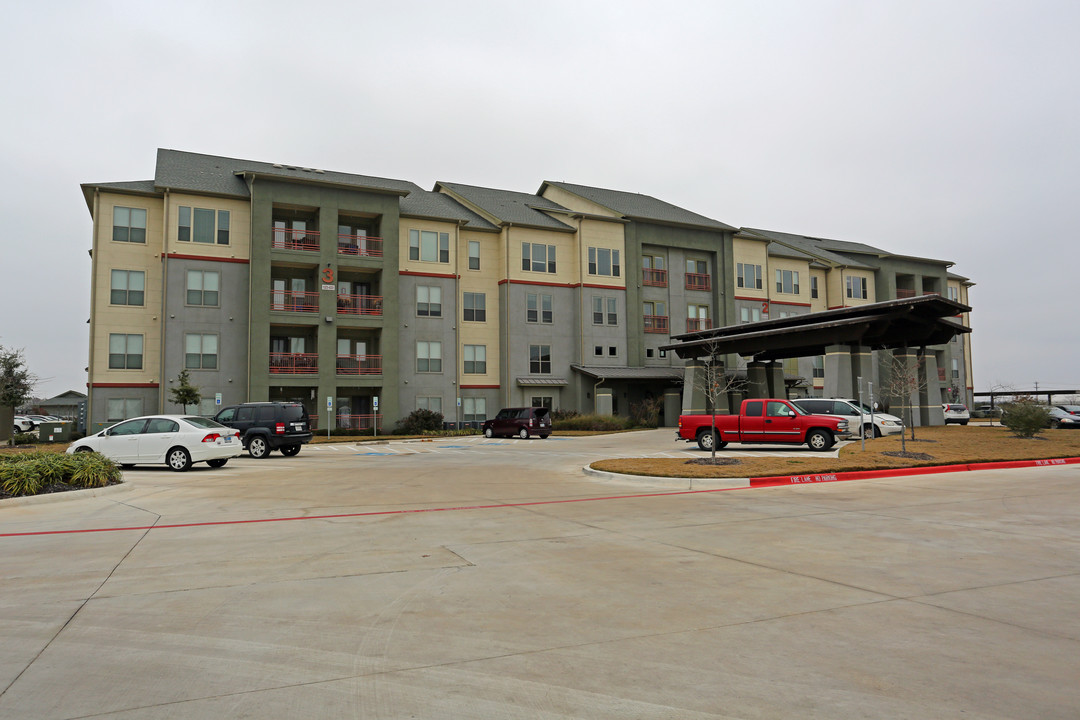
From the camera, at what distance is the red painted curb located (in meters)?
16.0

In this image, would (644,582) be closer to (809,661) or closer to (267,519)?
(809,661)

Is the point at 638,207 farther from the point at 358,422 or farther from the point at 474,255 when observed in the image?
the point at 358,422

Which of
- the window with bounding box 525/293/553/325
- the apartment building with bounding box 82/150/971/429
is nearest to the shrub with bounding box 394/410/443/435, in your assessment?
the apartment building with bounding box 82/150/971/429

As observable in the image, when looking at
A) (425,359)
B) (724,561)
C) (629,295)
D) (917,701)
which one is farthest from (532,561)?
(629,295)

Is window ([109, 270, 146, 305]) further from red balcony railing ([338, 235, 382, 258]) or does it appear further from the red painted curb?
the red painted curb

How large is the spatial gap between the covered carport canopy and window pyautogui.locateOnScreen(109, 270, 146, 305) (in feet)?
91.6

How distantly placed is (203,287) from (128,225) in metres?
4.69

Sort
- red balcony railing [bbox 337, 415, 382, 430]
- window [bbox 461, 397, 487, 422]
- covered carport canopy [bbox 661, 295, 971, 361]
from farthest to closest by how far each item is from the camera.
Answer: window [bbox 461, 397, 487, 422], red balcony railing [bbox 337, 415, 382, 430], covered carport canopy [bbox 661, 295, 971, 361]

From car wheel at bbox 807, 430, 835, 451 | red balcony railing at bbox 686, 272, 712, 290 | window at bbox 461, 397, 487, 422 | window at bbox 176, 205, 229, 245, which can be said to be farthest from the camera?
red balcony railing at bbox 686, 272, 712, 290

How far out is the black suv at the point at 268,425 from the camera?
25.1 metres

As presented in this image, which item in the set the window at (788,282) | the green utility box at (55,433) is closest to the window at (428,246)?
the green utility box at (55,433)

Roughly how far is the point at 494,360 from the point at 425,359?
4612 mm

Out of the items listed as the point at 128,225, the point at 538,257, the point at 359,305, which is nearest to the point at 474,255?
the point at 538,257

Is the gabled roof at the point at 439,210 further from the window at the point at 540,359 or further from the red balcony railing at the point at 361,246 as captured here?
the window at the point at 540,359
